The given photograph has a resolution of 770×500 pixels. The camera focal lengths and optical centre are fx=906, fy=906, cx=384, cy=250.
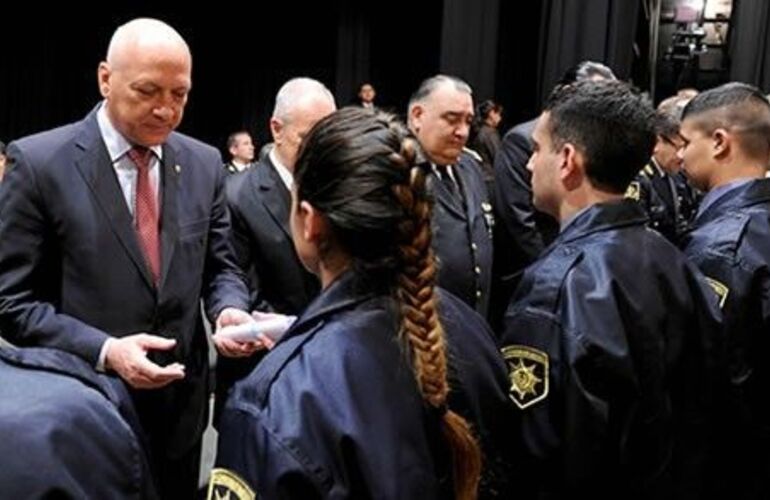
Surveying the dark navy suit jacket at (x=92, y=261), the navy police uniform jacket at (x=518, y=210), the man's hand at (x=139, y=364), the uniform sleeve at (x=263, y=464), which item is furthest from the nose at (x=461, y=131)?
the uniform sleeve at (x=263, y=464)

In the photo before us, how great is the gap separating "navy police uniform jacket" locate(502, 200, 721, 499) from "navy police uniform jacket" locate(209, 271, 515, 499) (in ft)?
1.29

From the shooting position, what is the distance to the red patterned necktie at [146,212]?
1.99 m

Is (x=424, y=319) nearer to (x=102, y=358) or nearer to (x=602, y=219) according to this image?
(x=602, y=219)

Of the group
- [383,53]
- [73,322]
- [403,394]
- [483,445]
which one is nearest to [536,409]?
[483,445]

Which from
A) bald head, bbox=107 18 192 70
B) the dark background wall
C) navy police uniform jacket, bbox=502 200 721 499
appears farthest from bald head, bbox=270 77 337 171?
the dark background wall

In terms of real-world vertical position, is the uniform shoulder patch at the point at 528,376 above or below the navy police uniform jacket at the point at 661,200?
above

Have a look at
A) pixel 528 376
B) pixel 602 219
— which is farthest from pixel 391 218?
pixel 602 219

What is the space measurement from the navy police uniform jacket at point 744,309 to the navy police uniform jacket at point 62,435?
1.44 meters

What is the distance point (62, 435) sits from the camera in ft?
2.97

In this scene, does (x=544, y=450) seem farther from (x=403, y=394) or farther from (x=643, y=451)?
(x=403, y=394)

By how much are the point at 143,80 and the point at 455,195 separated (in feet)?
4.22

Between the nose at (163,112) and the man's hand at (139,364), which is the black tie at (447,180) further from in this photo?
the man's hand at (139,364)

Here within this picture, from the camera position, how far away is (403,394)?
1071 mm

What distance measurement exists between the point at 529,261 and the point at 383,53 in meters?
6.57
